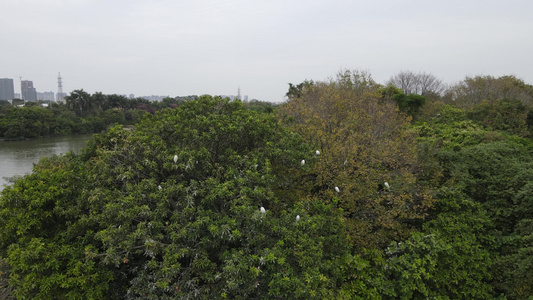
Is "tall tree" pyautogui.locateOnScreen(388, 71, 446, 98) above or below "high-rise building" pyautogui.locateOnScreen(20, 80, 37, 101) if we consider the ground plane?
below

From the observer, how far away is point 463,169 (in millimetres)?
6895

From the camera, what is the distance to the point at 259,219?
4.07 metres

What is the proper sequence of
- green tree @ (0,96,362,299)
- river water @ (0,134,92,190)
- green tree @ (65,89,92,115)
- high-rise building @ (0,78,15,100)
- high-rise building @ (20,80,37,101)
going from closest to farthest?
green tree @ (0,96,362,299), river water @ (0,134,92,190), green tree @ (65,89,92,115), high-rise building @ (20,80,37,101), high-rise building @ (0,78,15,100)

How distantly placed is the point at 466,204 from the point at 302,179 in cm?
352

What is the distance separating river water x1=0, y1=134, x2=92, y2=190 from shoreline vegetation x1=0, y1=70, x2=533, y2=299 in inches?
571

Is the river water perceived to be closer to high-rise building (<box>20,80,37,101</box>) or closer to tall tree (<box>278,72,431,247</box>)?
tall tree (<box>278,72,431,247</box>)

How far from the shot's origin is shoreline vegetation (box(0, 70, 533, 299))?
13.1 feet

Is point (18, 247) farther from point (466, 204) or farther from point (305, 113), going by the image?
point (466, 204)

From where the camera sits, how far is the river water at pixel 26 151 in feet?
60.9

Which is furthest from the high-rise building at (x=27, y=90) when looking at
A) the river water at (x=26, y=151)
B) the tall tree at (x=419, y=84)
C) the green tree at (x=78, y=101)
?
the tall tree at (x=419, y=84)

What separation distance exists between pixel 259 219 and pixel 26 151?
29060 millimetres

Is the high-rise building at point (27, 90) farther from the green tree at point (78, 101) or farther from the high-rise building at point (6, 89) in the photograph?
the green tree at point (78, 101)

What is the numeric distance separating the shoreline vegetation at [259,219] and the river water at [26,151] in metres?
14.5

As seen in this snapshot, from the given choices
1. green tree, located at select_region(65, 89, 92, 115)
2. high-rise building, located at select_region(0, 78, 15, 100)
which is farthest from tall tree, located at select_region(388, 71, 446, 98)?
high-rise building, located at select_region(0, 78, 15, 100)
